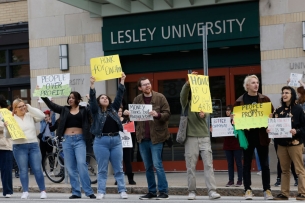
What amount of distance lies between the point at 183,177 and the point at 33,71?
17.6ft

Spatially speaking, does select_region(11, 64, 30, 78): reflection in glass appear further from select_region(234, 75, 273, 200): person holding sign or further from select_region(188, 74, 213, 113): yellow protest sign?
select_region(234, 75, 273, 200): person holding sign

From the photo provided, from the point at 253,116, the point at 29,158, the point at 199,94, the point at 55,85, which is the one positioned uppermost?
the point at 55,85

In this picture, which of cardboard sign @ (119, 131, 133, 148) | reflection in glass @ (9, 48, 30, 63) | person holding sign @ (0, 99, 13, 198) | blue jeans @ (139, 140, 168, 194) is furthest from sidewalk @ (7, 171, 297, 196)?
reflection in glass @ (9, 48, 30, 63)

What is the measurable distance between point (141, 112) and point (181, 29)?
17.9 ft

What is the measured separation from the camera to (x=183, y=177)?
17125 millimetres

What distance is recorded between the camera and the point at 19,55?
20812mm

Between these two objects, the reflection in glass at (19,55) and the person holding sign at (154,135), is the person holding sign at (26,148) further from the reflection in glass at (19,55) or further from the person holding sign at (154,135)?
the reflection in glass at (19,55)

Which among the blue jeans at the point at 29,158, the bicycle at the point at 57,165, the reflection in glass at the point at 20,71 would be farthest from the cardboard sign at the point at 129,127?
the reflection in glass at the point at 20,71

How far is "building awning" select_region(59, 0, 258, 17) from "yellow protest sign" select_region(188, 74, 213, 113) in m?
5.05

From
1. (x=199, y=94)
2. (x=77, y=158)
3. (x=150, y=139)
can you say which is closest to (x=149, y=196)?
(x=150, y=139)

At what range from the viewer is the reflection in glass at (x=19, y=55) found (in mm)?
20672

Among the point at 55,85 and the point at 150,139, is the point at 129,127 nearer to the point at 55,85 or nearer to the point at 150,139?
the point at 55,85

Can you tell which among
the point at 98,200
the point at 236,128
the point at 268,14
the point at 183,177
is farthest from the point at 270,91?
the point at 98,200

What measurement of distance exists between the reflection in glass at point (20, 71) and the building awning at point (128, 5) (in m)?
3.12
